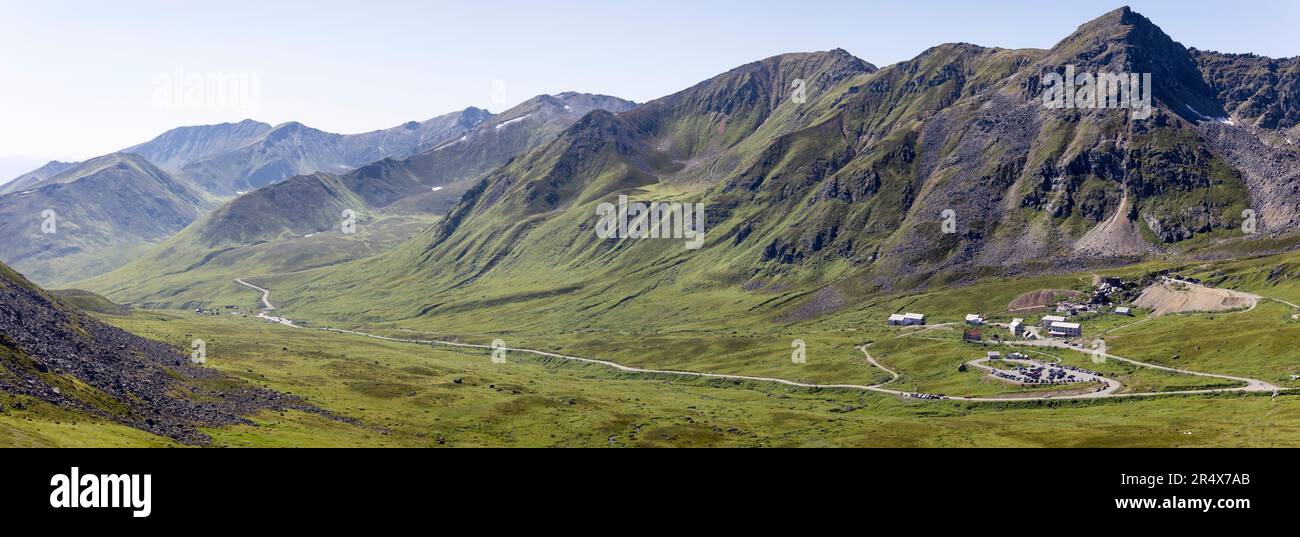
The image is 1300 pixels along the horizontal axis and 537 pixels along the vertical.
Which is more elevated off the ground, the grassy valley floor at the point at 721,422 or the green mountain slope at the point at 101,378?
the green mountain slope at the point at 101,378

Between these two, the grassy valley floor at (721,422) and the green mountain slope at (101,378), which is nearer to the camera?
the green mountain slope at (101,378)

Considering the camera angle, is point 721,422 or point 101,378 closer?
point 101,378

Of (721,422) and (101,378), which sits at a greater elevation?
(101,378)

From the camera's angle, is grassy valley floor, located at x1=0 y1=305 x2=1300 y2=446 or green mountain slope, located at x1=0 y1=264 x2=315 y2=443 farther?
grassy valley floor, located at x1=0 y1=305 x2=1300 y2=446

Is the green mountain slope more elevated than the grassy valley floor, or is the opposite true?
the green mountain slope
